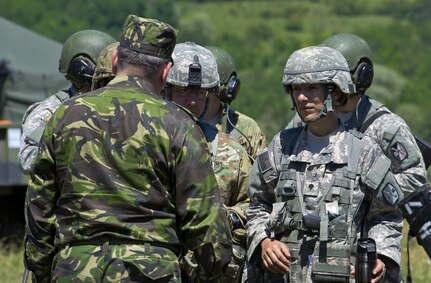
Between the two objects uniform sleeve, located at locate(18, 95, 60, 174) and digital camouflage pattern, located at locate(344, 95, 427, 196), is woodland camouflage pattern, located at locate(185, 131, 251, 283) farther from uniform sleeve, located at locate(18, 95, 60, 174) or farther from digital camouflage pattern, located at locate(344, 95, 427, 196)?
uniform sleeve, located at locate(18, 95, 60, 174)

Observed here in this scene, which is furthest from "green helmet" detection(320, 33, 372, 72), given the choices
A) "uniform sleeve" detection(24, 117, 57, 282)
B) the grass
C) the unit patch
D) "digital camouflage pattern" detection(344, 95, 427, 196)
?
"uniform sleeve" detection(24, 117, 57, 282)

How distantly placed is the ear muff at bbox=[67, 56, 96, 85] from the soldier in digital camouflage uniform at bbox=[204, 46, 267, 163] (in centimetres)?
90

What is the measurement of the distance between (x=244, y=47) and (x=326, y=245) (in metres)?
92.0

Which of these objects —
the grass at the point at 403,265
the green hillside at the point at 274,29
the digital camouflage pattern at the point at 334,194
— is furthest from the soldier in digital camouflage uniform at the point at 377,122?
the green hillside at the point at 274,29

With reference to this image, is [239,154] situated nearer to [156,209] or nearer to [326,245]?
[326,245]

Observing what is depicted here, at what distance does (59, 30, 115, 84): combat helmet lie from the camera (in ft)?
27.0

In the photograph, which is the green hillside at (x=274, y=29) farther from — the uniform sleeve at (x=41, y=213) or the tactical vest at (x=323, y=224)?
the uniform sleeve at (x=41, y=213)

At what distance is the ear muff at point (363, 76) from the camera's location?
26.5ft

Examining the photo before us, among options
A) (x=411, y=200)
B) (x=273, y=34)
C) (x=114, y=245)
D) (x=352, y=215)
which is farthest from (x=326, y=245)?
(x=273, y=34)

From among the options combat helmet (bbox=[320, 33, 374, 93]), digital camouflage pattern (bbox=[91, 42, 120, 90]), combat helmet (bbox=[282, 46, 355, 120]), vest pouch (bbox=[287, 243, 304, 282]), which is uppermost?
combat helmet (bbox=[282, 46, 355, 120])

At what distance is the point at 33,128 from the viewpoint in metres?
7.93

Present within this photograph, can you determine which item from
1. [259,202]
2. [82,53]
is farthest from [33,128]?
[259,202]

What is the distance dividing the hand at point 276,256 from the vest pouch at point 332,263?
148 millimetres

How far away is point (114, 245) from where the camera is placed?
524 centimetres
